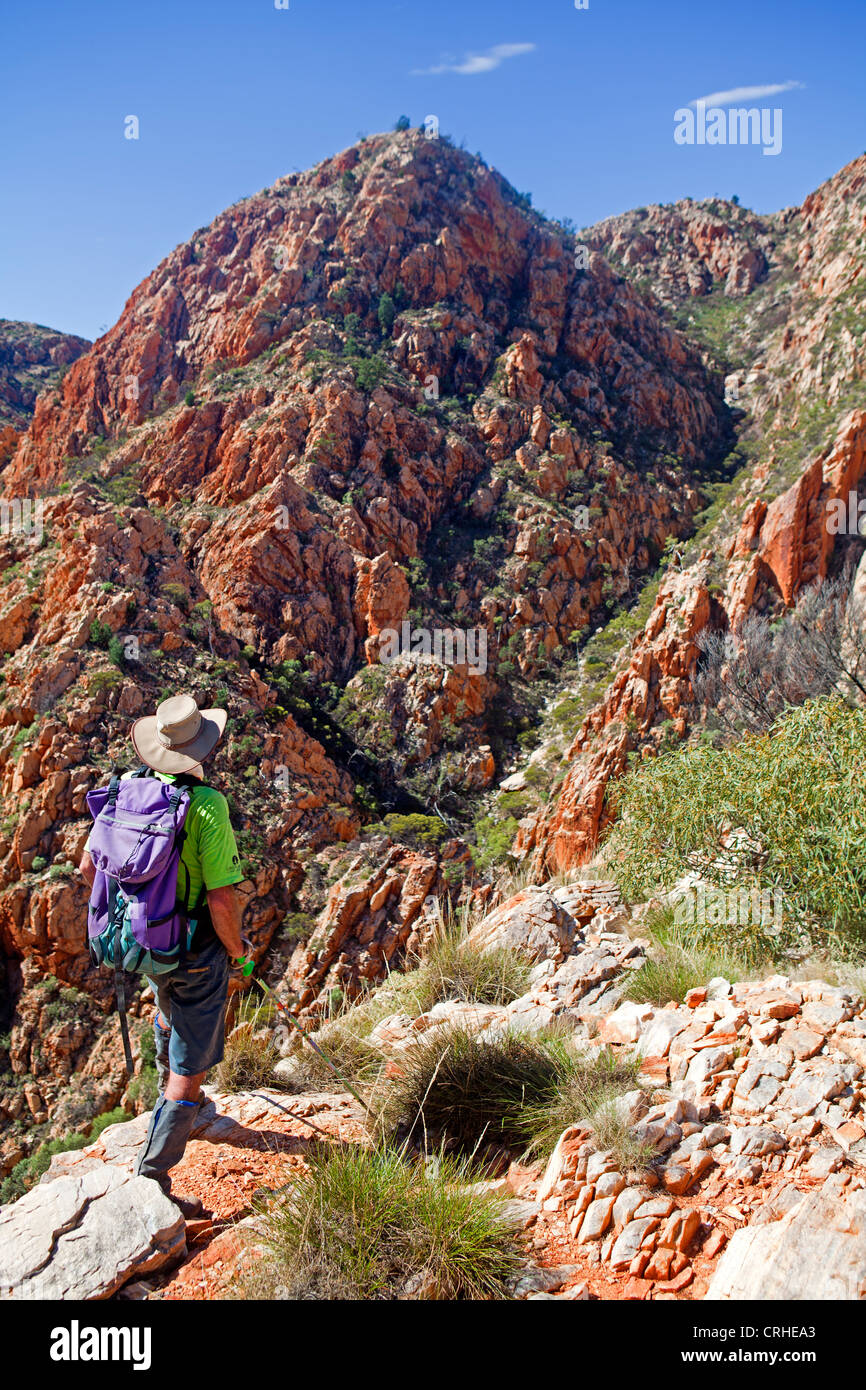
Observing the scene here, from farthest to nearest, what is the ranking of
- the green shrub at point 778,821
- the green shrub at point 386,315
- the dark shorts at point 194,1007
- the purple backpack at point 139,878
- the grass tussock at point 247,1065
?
the green shrub at point 386,315 → the green shrub at point 778,821 → the grass tussock at point 247,1065 → the dark shorts at point 194,1007 → the purple backpack at point 139,878

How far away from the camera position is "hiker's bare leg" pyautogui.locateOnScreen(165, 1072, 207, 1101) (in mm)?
2824

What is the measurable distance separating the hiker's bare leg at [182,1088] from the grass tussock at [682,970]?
8.51ft

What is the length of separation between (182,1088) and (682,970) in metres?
2.95

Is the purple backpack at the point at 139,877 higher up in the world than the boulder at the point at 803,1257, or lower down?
higher up

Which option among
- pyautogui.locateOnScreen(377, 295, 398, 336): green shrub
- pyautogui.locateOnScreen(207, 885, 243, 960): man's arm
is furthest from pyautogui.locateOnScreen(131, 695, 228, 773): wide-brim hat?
pyautogui.locateOnScreen(377, 295, 398, 336): green shrub

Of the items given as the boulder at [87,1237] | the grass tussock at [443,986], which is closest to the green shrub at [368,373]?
the grass tussock at [443,986]

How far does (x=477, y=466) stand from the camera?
33.6 m

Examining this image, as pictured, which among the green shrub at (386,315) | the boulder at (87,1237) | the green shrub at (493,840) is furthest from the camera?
the green shrub at (386,315)

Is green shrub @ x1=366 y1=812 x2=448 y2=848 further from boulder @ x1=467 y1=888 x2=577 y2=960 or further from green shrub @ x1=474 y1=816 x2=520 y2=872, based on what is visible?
boulder @ x1=467 y1=888 x2=577 y2=960

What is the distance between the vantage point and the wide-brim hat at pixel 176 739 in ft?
9.53

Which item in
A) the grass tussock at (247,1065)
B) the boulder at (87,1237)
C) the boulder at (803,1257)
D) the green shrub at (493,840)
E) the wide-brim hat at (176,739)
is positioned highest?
the wide-brim hat at (176,739)

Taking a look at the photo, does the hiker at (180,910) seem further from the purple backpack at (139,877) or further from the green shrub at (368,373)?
the green shrub at (368,373)

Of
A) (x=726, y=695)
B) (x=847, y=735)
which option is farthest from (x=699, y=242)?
(x=847, y=735)

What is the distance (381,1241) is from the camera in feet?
7.51
